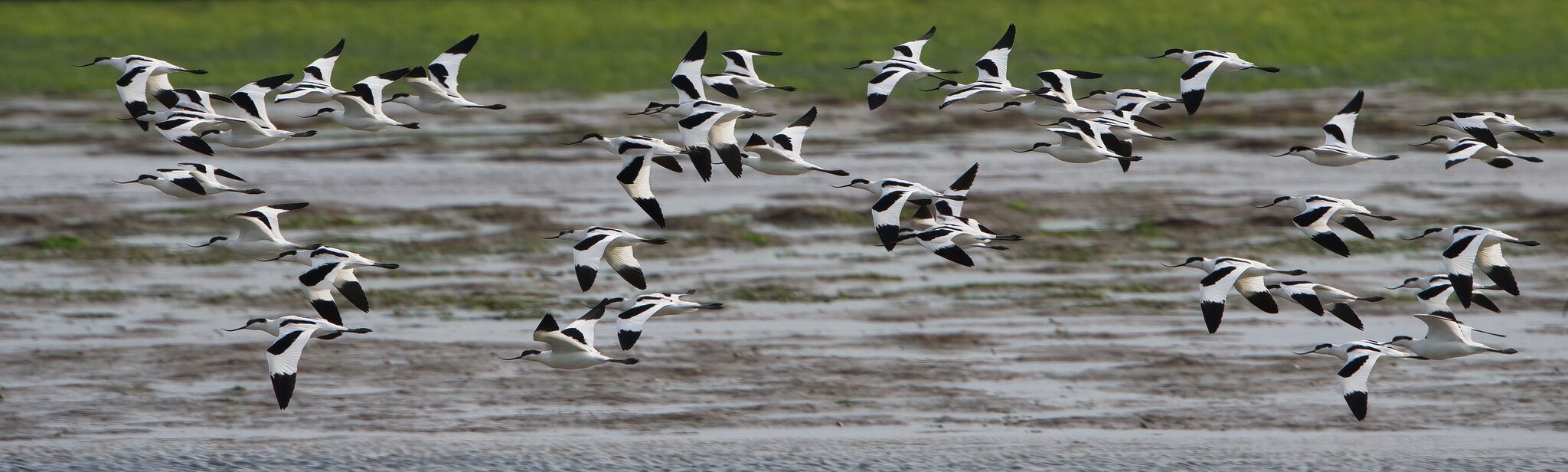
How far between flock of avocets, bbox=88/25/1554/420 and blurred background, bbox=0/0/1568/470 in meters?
2.11

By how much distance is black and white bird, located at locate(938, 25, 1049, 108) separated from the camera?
13.1m

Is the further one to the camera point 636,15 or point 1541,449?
point 636,15

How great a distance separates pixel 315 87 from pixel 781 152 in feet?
9.57

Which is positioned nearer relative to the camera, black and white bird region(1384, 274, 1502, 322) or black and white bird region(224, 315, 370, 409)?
black and white bird region(224, 315, 370, 409)

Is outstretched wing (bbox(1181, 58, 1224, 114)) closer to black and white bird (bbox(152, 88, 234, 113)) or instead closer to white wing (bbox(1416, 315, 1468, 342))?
white wing (bbox(1416, 315, 1468, 342))

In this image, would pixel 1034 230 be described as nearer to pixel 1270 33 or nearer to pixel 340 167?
pixel 340 167

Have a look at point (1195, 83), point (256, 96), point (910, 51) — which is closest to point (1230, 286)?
point (1195, 83)

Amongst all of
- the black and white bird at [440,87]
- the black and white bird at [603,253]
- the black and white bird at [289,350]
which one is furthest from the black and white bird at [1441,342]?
the black and white bird at [289,350]

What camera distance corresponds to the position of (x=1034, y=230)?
72.3 feet

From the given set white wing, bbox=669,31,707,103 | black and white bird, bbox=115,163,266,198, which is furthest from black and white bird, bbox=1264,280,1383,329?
black and white bird, bbox=115,163,266,198

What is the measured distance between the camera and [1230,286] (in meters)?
11.9

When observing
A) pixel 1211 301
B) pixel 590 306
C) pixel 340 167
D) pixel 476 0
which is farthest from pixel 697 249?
pixel 476 0

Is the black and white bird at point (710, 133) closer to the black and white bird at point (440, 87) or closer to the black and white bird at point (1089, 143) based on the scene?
the black and white bird at point (1089, 143)

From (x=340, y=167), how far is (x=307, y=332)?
15106 mm
